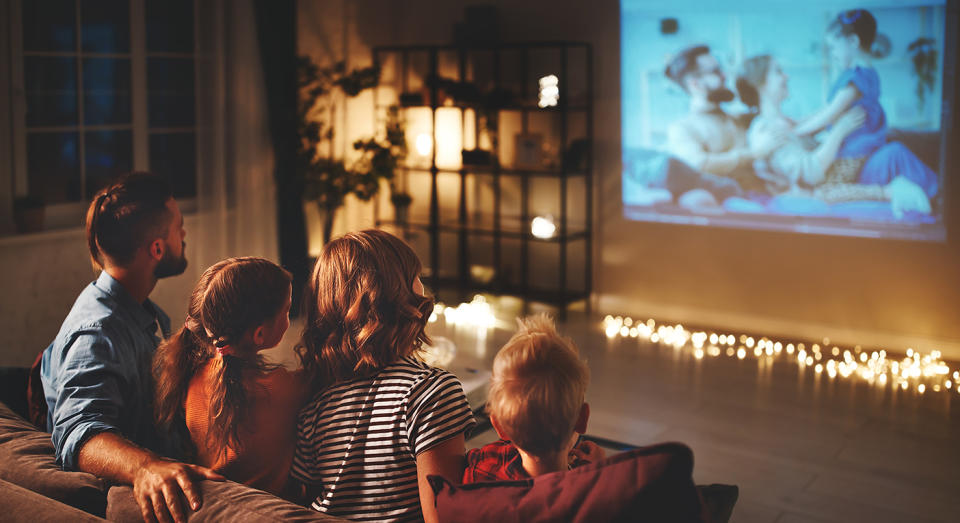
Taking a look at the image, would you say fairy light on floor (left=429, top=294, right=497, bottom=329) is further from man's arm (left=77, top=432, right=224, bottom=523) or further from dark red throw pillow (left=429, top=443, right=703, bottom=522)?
dark red throw pillow (left=429, top=443, right=703, bottom=522)

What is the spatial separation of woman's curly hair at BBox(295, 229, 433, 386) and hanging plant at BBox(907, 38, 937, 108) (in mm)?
4094

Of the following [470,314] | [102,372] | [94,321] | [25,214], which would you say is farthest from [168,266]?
[470,314]

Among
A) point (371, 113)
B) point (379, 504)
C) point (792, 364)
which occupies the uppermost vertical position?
point (371, 113)

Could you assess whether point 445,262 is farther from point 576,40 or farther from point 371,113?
point 576,40

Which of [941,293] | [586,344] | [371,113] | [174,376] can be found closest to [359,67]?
[371,113]

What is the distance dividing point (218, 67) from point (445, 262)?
235 centimetres

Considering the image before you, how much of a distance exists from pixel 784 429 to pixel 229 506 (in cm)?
296

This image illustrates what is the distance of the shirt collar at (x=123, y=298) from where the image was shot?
2012 mm

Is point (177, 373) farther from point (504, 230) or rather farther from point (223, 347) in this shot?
point (504, 230)

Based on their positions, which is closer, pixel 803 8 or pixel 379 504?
pixel 379 504

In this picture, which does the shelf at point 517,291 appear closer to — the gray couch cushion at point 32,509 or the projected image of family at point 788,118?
the projected image of family at point 788,118

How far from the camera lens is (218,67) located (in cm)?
541

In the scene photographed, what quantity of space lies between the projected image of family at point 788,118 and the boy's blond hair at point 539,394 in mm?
4128

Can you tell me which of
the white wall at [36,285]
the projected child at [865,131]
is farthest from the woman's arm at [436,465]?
the projected child at [865,131]
